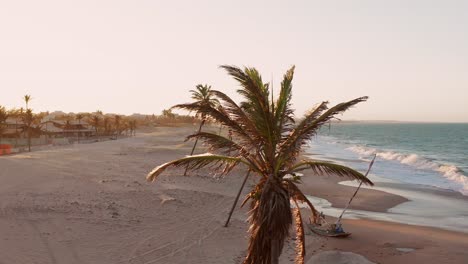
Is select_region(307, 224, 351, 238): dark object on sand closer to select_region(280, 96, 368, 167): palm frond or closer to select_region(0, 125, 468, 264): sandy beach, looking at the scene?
select_region(0, 125, 468, 264): sandy beach

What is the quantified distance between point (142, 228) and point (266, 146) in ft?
38.8

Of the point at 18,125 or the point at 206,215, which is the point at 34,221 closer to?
the point at 206,215

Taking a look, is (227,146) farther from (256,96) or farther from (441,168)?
(441,168)

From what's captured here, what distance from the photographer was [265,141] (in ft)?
37.8

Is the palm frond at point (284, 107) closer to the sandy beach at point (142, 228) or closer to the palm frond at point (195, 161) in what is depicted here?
the palm frond at point (195, 161)

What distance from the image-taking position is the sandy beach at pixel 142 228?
691 inches

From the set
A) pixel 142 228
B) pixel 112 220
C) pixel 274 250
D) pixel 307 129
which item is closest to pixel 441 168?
pixel 142 228

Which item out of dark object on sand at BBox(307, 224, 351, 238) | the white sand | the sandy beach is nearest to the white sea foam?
the sandy beach

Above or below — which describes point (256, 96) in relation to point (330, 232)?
above

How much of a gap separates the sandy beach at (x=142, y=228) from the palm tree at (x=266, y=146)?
24.0ft

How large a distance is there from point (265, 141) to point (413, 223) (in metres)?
19.4

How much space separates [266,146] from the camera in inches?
452

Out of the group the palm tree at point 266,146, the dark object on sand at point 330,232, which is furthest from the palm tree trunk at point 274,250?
the dark object on sand at point 330,232

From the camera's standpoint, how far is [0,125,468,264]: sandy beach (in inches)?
691
